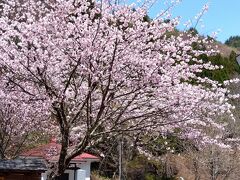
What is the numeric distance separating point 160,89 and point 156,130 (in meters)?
1.19

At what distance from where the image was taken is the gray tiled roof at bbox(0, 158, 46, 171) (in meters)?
6.98

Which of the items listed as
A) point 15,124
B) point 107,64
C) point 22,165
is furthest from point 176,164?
point 107,64

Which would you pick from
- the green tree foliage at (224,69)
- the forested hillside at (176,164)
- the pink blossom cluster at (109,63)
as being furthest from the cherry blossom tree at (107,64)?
the green tree foliage at (224,69)

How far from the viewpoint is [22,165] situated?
711 cm

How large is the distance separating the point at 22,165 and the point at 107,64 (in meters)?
2.22

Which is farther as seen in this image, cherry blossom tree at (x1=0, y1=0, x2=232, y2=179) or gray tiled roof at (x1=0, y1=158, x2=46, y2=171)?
gray tiled roof at (x1=0, y1=158, x2=46, y2=171)

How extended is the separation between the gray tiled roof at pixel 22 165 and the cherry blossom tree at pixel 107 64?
377 mm

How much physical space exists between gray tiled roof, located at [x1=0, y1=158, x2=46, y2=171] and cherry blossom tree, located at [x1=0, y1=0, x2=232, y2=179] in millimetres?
377

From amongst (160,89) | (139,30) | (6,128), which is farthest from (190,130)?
(6,128)

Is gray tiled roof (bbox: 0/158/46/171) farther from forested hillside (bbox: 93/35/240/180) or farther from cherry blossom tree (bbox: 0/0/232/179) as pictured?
forested hillside (bbox: 93/35/240/180)

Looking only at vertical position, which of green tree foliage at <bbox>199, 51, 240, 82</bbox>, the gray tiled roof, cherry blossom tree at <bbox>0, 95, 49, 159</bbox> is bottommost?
the gray tiled roof

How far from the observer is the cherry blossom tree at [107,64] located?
22.2 ft

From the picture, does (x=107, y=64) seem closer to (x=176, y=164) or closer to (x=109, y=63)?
(x=109, y=63)

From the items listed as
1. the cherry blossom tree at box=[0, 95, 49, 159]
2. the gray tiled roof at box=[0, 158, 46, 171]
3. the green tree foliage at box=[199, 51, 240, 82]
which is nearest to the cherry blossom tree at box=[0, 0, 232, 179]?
the gray tiled roof at box=[0, 158, 46, 171]
